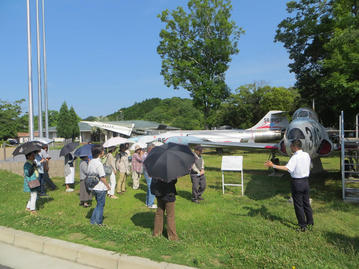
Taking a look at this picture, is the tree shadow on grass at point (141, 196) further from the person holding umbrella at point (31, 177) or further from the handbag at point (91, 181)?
the person holding umbrella at point (31, 177)

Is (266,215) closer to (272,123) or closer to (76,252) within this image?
(76,252)

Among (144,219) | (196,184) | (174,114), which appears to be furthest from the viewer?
(174,114)

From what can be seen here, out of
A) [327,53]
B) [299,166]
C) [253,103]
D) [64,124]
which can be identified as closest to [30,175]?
[299,166]

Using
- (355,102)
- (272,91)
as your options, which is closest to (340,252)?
(355,102)

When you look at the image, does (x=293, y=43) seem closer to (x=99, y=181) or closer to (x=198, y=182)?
(x=198, y=182)

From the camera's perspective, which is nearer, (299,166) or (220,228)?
(299,166)

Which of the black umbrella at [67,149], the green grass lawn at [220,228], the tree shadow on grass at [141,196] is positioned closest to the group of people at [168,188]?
the green grass lawn at [220,228]

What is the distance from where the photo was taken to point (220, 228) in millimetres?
5727

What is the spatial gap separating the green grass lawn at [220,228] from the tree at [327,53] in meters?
10.7

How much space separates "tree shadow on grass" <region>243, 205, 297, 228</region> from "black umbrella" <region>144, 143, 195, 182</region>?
2.85 meters

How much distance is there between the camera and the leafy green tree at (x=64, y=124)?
6181cm

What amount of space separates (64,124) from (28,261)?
6313 centimetres

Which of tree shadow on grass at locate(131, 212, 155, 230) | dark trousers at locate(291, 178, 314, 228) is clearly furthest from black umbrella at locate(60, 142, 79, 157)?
dark trousers at locate(291, 178, 314, 228)

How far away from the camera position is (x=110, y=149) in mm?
Result: 9500
